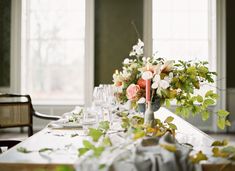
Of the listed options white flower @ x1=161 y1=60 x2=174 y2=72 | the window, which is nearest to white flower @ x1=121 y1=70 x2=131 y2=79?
white flower @ x1=161 y1=60 x2=174 y2=72

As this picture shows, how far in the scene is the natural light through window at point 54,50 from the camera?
6.52m

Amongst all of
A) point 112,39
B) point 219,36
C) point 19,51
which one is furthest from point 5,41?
point 219,36

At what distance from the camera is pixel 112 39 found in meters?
6.28

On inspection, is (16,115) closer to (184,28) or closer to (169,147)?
(169,147)

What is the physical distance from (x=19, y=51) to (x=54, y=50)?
2.07 feet

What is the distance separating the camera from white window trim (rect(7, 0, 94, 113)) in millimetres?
6191

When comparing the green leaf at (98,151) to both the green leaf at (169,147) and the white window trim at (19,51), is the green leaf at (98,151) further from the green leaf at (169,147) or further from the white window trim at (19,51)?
the white window trim at (19,51)

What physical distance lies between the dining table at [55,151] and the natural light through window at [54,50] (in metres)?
4.58

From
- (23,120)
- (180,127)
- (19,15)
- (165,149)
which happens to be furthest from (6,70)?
(165,149)

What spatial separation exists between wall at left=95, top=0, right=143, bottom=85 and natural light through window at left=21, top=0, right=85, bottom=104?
457 mm

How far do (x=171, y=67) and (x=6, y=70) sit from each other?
495 centimetres

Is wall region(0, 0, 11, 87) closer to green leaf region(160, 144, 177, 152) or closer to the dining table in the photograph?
the dining table

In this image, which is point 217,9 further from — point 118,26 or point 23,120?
point 23,120

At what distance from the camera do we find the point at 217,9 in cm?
621
